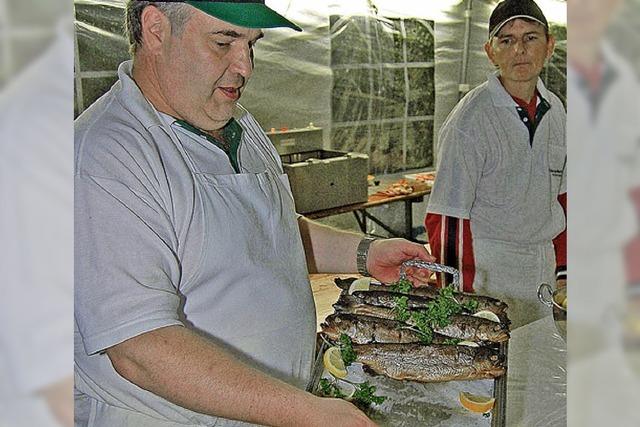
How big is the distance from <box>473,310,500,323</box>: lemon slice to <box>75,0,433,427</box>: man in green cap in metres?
0.27

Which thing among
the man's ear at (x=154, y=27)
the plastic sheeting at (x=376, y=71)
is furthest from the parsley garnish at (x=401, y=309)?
the man's ear at (x=154, y=27)

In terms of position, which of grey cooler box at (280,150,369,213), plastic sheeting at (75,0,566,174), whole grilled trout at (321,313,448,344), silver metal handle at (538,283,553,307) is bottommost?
whole grilled trout at (321,313,448,344)

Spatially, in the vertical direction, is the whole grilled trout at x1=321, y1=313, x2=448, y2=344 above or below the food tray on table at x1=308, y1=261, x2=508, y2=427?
above

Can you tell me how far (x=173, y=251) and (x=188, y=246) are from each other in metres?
0.03

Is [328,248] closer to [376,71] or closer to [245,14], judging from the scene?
[376,71]

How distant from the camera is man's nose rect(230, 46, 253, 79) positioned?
150 centimetres

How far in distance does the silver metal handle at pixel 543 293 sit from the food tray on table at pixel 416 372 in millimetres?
83

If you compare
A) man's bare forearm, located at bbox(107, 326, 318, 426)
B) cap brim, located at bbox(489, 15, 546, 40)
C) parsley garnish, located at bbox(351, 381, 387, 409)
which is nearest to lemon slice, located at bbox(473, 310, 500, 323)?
parsley garnish, located at bbox(351, 381, 387, 409)

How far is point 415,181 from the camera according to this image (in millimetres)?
1601

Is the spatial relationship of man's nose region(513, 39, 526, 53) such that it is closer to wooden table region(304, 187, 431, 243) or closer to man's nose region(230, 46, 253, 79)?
wooden table region(304, 187, 431, 243)

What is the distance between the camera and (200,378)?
1.42 m
